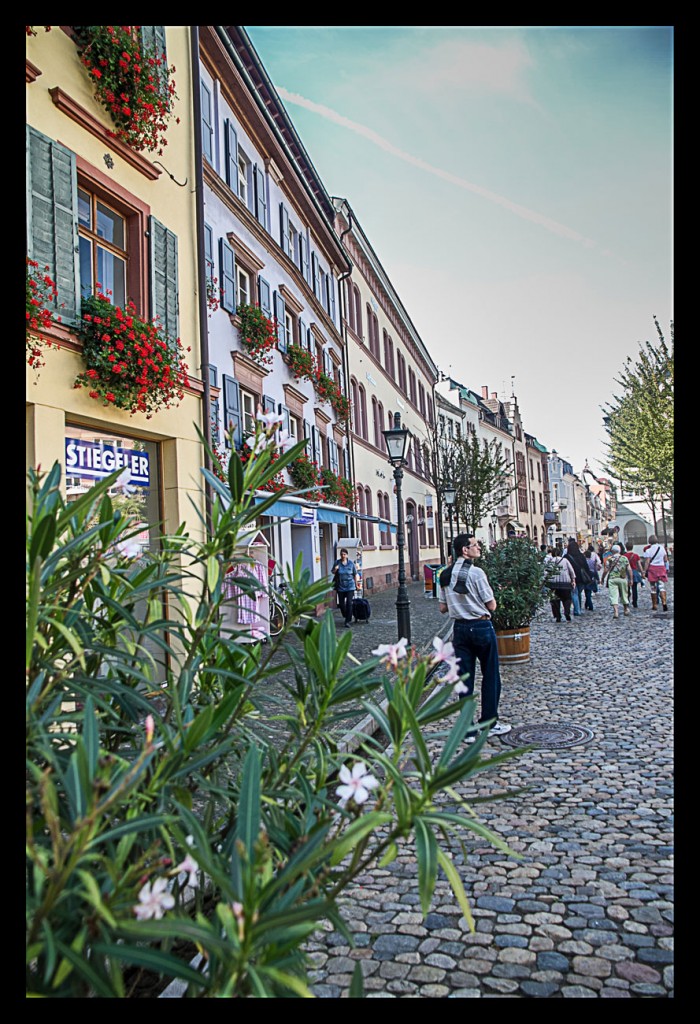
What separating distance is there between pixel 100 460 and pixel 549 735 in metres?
5.80

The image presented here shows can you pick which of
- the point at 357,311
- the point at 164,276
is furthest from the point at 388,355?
the point at 164,276

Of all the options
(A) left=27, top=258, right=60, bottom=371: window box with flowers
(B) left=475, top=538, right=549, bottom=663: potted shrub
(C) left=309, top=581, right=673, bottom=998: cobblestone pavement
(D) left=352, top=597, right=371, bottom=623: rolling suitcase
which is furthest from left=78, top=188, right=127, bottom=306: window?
(D) left=352, top=597, right=371, bottom=623: rolling suitcase

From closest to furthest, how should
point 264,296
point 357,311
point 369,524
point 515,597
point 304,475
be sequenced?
point 515,597, point 264,296, point 304,475, point 369,524, point 357,311

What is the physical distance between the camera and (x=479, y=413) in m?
64.3

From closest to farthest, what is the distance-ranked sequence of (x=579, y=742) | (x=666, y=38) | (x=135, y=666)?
(x=666, y=38) → (x=135, y=666) → (x=579, y=742)

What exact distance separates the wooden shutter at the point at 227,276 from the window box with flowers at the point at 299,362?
3953mm

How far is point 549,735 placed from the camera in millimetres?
6879

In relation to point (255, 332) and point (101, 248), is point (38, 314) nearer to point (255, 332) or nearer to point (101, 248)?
point (101, 248)

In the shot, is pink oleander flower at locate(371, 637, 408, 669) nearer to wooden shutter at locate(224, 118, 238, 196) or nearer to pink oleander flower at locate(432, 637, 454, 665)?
pink oleander flower at locate(432, 637, 454, 665)

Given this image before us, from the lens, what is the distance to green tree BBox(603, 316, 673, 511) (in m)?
22.7

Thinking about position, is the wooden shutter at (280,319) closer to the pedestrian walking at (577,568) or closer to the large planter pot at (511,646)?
the pedestrian walking at (577,568)
